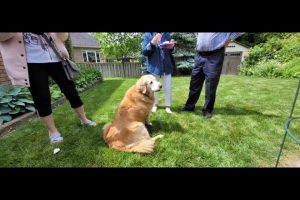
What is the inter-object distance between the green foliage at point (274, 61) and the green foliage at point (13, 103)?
34.0 ft

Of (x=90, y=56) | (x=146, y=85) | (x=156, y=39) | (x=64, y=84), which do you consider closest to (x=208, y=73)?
(x=156, y=39)

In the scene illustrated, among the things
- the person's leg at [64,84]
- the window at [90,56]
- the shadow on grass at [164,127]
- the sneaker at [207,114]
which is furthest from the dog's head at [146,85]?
the window at [90,56]

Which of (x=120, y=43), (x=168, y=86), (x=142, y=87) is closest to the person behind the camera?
(x=142, y=87)

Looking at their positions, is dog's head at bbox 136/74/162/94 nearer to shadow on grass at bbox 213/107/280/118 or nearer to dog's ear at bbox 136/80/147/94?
dog's ear at bbox 136/80/147/94

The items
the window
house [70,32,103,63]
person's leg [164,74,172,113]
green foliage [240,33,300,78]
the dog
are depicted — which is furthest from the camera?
the window

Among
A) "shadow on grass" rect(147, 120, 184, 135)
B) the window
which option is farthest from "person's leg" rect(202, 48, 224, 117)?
the window

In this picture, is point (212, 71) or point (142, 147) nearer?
point (142, 147)

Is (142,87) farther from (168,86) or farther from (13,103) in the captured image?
(13,103)

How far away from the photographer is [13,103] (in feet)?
10.3

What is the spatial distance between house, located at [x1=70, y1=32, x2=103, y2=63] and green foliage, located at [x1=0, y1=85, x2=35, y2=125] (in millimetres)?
15392

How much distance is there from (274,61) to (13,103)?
13418 mm

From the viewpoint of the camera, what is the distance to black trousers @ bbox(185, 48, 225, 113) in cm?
278
